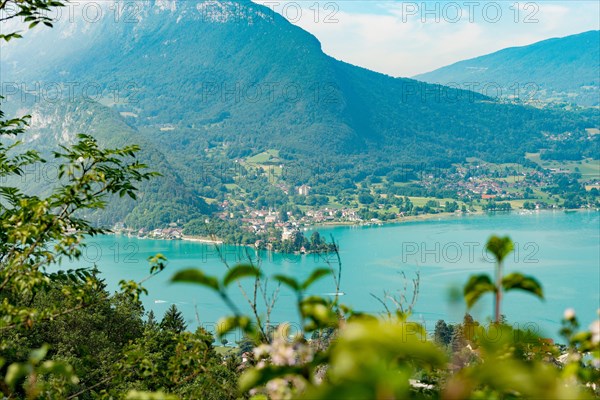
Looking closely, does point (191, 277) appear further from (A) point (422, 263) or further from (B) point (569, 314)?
(A) point (422, 263)

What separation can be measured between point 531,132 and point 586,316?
236 feet

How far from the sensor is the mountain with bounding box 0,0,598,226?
2699 inches

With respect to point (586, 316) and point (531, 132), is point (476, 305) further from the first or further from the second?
point (531, 132)

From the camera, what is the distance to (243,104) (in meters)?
91.1

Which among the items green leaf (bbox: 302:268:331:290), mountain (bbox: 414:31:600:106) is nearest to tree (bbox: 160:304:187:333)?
green leaf (bbox: 302:268:331:290)

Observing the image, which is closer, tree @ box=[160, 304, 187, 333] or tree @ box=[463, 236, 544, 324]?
tree @ box=[463, 236, 544, 324]

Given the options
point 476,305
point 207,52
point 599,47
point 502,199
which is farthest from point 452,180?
point 599,47

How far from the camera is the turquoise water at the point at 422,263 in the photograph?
24.5 metres

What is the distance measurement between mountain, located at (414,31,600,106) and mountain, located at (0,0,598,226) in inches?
1159

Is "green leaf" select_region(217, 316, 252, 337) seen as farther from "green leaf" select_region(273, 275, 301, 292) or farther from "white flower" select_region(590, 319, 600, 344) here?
"white flower" select_region(590, 319, 600, 344)

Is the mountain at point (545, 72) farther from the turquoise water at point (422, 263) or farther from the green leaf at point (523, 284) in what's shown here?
the green leaf at point (523, 284)

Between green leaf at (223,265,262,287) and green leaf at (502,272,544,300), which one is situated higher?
green leaf at (223,265,262,287)

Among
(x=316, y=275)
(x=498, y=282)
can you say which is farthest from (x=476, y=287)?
(x=316, y=275)

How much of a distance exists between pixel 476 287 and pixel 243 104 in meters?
91.8
